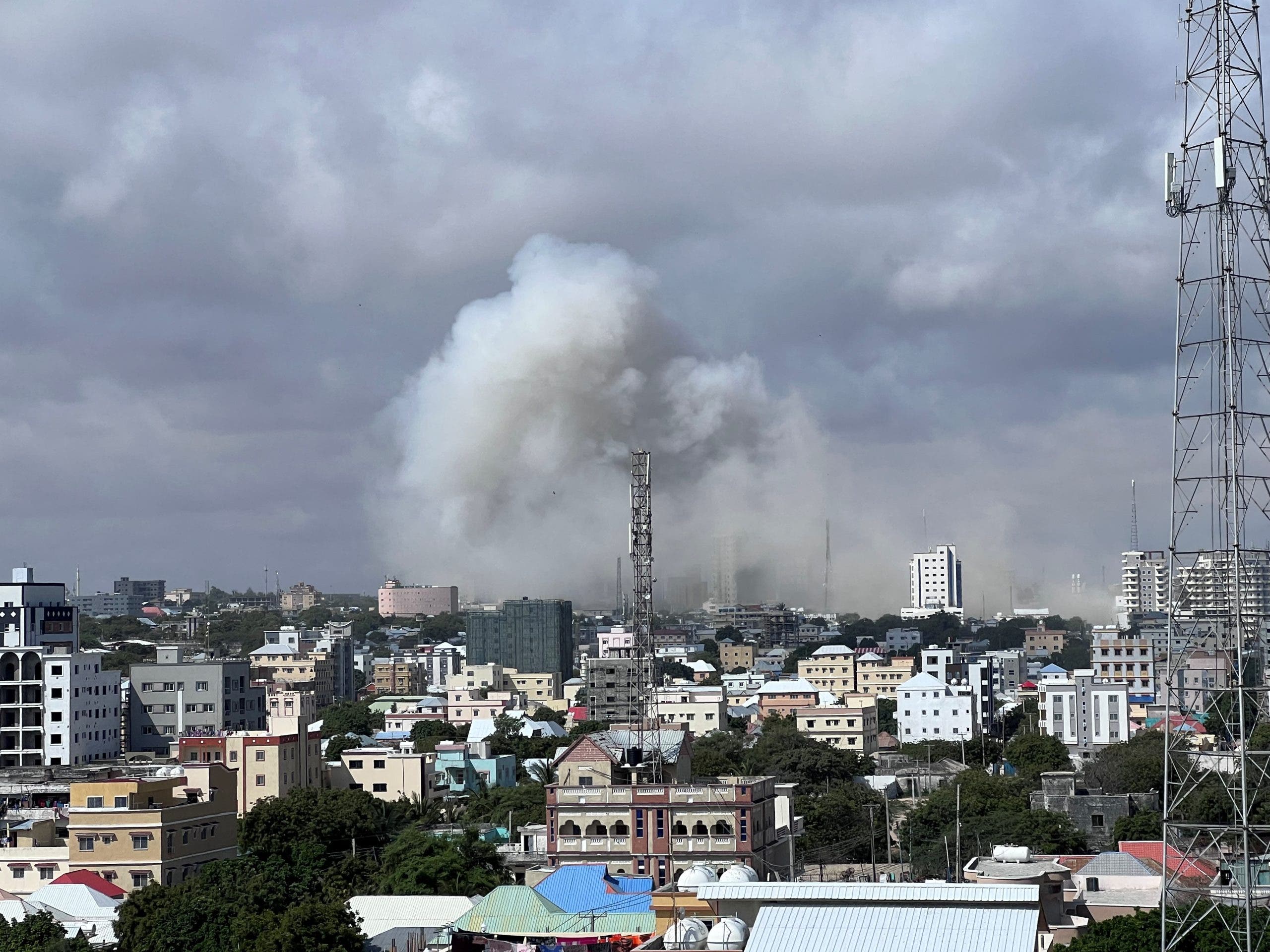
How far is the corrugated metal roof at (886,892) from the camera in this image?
1688 cm

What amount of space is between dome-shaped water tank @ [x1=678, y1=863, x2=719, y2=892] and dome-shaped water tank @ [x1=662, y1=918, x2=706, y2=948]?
2.78 metres

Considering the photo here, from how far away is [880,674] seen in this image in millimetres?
70625

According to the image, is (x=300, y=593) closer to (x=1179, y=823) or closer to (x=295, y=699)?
(x=295, y=699)

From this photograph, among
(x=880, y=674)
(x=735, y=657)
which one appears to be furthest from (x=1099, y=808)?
(x=735, y=657)

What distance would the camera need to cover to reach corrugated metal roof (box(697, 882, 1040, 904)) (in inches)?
664

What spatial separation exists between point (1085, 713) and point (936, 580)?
86.5 meters

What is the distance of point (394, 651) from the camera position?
4023 inches

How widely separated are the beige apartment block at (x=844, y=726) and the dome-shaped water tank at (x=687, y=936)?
1425 inches

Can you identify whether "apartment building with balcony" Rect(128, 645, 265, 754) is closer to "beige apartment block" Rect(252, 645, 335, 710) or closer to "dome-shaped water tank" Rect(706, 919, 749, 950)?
"beige apartment block" Rect(252, 645, 335, 710)

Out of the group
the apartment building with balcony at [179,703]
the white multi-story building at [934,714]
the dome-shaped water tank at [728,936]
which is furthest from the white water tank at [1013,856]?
A: the white multi-story building at [934,714]

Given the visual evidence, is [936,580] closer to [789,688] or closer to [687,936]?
[789,688]

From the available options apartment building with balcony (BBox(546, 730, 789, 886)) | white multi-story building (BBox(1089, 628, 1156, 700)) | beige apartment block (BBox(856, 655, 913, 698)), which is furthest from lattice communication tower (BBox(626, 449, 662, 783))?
beige apartment block (BBox(856, 655, 913, 698))

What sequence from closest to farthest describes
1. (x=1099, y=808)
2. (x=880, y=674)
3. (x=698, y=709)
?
(x=1099, y=808)
(x=698, y=709)
(x=880, y=674)

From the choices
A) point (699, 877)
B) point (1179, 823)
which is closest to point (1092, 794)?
point (699, 877)
